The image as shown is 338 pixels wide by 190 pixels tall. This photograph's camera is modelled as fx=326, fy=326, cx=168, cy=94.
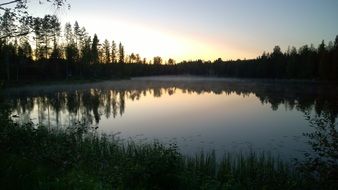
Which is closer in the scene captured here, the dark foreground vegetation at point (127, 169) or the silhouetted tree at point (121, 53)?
the dark foreground vegetation at point (127, 169)

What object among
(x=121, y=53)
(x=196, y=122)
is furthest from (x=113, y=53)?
(x=196, y=122)

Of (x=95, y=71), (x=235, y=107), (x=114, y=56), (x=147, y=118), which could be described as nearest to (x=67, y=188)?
(x=147, y=118)

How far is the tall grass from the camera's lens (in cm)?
918

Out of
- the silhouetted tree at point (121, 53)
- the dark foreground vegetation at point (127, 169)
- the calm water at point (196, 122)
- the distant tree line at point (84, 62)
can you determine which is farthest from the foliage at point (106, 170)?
the silhouetted tree at point (121, 53)

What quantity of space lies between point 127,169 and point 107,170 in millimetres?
1253

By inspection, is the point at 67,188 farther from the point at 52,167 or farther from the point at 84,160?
the point at 84,160

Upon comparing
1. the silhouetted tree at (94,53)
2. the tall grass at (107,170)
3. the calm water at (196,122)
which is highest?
the silhouetted tree at (94,53)

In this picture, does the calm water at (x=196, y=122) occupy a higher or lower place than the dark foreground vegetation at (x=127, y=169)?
lower

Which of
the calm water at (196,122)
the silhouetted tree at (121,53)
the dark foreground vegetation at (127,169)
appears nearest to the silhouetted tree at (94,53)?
the silhouetted tree at (121,53)

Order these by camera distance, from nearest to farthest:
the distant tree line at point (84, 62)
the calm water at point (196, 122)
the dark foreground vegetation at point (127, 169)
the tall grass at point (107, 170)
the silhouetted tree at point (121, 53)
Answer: the tall grass at point (107, 170) < the dark foreground vegetation at point (127, 169) < the calm water at point (196, 122) < the distant tree line at point (84, 62) < the silhouetted tree at point (121, 53)

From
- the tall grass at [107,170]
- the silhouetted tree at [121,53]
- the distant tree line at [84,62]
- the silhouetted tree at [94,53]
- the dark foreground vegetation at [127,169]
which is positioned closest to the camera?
the tall grass at [107,170]

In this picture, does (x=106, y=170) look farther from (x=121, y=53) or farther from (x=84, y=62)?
(x=121, y=53)

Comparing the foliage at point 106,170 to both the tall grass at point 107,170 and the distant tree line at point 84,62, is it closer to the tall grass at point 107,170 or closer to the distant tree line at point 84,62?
the tall grass at point 107,170

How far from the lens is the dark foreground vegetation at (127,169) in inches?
369
